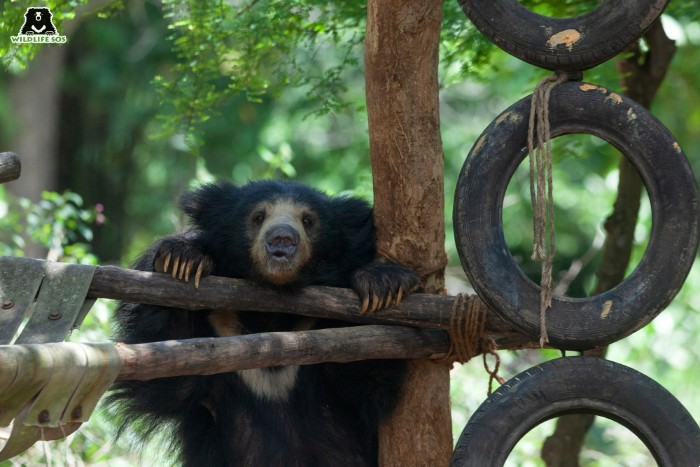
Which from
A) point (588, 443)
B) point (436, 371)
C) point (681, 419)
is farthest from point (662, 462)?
point (588, 443)

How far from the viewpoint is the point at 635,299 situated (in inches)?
125

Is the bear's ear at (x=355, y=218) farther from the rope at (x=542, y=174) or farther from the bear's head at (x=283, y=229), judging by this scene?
the rope at (x=542, y=174)

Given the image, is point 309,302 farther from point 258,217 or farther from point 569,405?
point 569,405

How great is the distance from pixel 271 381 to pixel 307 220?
0.72 meters

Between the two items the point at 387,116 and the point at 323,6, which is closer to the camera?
the point at 387,116

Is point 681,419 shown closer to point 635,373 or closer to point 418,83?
point 635,373

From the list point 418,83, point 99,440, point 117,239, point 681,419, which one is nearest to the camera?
point 681,419

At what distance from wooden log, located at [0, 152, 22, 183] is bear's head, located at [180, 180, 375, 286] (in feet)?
3.51

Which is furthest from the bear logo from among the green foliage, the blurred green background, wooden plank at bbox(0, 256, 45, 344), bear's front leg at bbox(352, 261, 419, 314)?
bear's front leg at bbox(352, 261, 419, 314)

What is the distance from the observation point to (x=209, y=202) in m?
4.53

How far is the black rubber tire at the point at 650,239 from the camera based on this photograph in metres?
3.14

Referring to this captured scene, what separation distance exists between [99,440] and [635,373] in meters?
3.74

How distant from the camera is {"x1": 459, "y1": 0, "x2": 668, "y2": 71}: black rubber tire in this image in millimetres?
3189

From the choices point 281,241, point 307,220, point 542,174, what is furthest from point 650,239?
point 307,220
